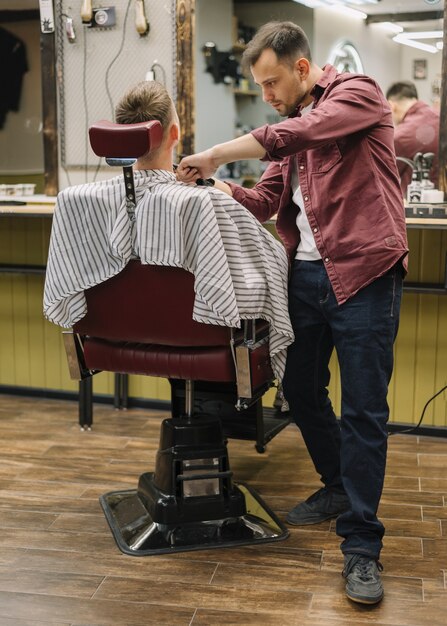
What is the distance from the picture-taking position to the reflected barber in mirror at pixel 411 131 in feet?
13.6

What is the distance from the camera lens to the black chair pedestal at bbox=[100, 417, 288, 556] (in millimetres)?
2539

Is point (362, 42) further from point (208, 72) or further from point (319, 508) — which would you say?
point (319, 508)

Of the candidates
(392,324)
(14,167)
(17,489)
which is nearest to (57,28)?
(14,167)

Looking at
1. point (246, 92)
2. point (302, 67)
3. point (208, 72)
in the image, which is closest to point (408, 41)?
point (246, 92)

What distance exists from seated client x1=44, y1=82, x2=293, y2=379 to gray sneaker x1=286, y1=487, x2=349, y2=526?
0.62 meters

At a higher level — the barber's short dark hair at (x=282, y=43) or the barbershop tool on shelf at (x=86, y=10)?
the barbershop tool on shelf at (x=86, y=10)

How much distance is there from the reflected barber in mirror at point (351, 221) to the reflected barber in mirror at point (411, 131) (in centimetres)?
162

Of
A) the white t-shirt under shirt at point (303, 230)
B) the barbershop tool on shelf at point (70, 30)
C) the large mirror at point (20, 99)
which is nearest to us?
the white t-shirt under shirt at point (303, 230)

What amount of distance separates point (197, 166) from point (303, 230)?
0.42m

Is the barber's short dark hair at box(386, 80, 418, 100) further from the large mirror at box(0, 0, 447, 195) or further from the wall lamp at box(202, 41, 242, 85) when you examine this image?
the wall lamp at box(202, 41, 242, 85)

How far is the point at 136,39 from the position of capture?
4004 mm

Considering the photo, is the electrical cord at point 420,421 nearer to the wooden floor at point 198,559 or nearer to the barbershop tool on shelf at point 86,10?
the wooden floor at point 198,559

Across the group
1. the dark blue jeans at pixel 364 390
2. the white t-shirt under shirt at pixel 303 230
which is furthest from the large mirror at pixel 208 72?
the dark blue jeans at pixel 364 390

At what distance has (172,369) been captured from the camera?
2.33 meters
